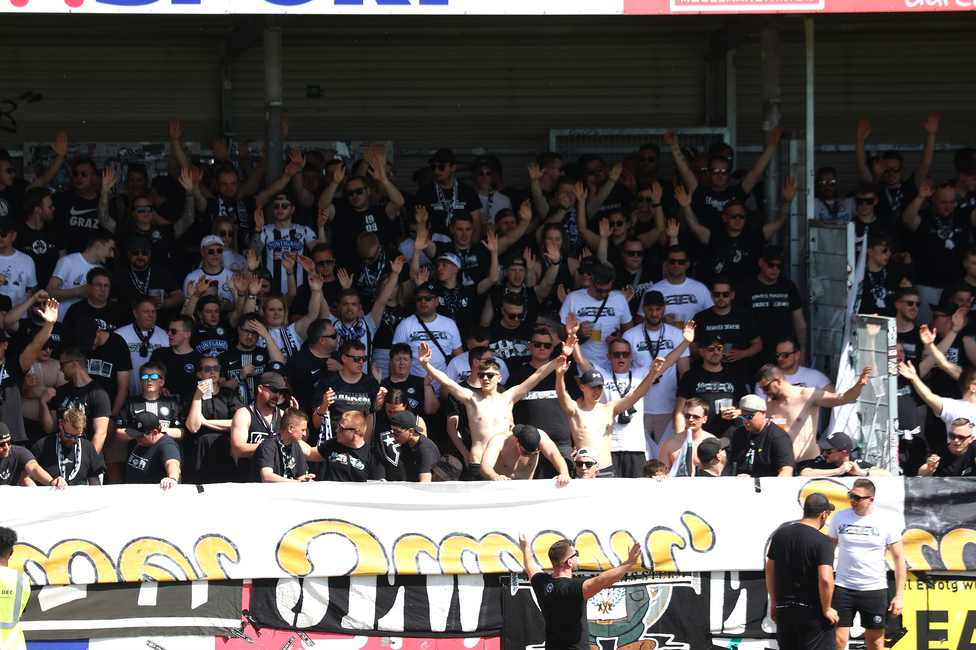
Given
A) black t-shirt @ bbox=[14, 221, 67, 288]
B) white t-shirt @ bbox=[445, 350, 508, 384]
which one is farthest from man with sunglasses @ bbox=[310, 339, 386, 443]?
black t-shirt @ bbox=[14, 221, 67, 288]

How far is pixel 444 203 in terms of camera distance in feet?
38.3

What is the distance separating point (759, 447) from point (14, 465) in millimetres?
5841

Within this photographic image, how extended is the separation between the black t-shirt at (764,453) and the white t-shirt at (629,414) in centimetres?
85

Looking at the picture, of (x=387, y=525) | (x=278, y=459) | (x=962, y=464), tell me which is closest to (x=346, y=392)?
(x=278, y=459)

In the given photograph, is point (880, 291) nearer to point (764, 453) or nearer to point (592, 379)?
point (764, 453)

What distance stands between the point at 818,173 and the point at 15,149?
9367mm

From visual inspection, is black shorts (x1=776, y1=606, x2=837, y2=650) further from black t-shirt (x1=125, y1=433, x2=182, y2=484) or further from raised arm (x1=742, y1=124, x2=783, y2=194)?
raised arm (x1=742, y1=124, x2=783, y2=194)

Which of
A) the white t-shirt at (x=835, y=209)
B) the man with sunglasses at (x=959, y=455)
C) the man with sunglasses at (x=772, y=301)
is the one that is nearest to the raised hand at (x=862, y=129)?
the white t-shirt at (x=835, y=209)

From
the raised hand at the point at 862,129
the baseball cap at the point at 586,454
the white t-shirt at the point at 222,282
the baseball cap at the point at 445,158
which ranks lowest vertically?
the baseball cap at the point at 586,454

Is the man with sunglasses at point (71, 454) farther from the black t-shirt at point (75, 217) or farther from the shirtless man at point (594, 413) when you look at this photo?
the shirtless man at point (594, 413)

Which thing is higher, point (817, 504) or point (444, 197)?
point (444, 197)

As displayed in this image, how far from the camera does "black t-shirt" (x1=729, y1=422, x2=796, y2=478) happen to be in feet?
29.0

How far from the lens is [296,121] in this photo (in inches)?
531

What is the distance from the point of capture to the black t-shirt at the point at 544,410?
30.7ft
